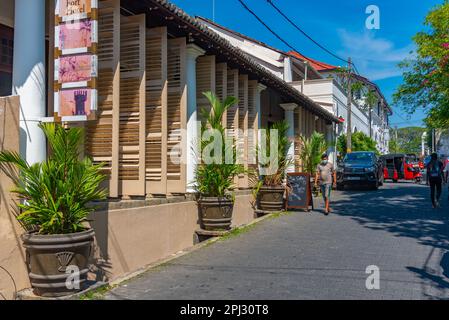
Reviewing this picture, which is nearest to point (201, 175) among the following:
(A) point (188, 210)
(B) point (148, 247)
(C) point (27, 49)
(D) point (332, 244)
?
(A) point (188, 210)

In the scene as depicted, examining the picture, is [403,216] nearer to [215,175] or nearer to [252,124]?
[252,124]

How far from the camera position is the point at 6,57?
7945mm

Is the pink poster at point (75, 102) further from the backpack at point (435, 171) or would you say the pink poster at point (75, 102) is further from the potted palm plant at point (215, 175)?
the backpack at point (435, 171)

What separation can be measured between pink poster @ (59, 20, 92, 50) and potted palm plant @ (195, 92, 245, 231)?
156 inches

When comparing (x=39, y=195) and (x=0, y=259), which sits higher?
(x=39, y=195)

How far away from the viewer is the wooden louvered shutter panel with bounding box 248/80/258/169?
12586mm

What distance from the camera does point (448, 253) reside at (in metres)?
7.21

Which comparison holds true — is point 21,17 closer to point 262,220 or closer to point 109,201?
point 109,201

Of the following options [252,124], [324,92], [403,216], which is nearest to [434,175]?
[403,216]

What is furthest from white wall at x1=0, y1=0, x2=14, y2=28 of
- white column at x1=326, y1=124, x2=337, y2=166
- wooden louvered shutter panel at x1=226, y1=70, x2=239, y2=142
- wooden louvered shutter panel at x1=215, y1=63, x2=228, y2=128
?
white column at x1=326, y1=124, x2=337, y2=166

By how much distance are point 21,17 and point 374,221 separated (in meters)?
8.81

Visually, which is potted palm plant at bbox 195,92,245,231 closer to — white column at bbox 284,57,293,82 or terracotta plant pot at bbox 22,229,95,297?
terracotta plant pot at bbox 22,229,95,297

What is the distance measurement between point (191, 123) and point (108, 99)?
9.16ft

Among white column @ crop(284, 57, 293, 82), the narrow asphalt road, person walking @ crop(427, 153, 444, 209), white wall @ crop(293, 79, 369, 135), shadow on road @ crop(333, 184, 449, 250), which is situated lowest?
the narrow asphalt road
